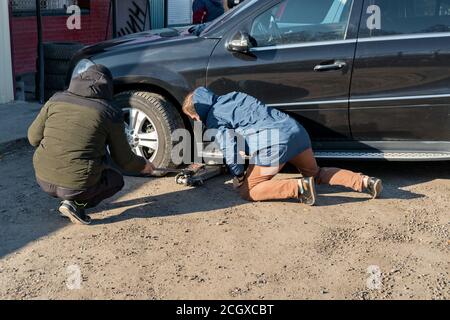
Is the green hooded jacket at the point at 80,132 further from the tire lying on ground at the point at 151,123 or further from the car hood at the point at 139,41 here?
the car hood at the point at 139,41

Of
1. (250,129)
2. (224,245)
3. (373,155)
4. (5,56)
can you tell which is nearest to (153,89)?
(250,129)

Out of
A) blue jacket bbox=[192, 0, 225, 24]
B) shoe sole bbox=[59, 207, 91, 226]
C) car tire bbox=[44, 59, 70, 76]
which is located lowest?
shoe sole bbox=[59, 207, 91, 226]

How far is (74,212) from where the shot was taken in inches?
171

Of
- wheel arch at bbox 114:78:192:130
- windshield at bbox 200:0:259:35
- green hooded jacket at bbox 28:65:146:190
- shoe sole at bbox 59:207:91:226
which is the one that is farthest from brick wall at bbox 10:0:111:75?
shoe sole at bbox 59:207:91:226

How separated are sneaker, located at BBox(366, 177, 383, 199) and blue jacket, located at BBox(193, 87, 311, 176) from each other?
582mm

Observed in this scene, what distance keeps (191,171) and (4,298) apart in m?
2.21

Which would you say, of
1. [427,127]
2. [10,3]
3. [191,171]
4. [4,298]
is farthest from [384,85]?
[10,3]

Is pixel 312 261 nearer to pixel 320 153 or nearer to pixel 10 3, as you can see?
pixel 320 153

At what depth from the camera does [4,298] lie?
11.2 ft

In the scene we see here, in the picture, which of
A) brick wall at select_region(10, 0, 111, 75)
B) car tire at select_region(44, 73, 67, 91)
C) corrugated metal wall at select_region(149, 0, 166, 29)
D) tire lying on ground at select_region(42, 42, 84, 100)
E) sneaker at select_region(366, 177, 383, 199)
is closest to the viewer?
sneaker at select_region(366, 177, 383, 199)

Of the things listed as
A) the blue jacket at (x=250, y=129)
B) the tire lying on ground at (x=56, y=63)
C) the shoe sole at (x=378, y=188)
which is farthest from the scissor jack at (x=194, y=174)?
the tire lying on ground at (x=56, y=63)

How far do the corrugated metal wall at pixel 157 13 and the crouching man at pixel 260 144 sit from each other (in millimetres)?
7896

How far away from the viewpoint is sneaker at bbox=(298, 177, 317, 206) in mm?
4691

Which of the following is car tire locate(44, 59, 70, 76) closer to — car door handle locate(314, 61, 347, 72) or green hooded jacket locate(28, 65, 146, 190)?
green hooded jacket locate(28, 65, 146, 190)
